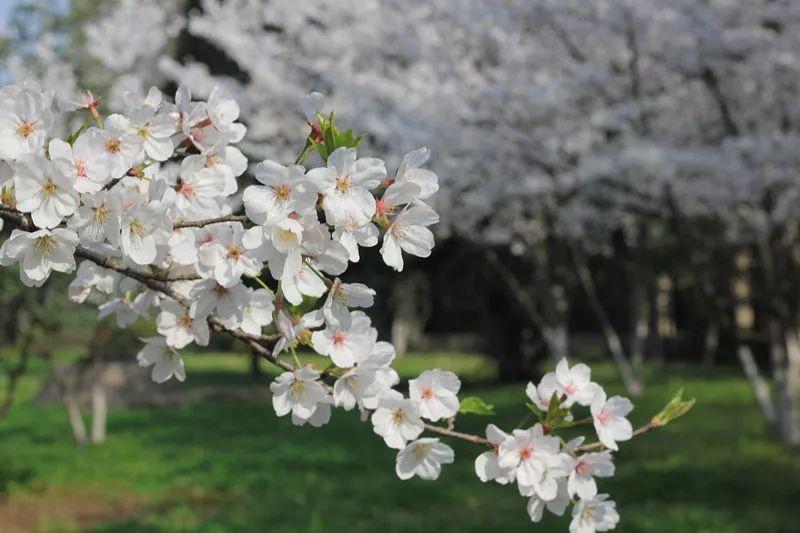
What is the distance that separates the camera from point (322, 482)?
27.6 feet

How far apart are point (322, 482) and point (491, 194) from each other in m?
3.08

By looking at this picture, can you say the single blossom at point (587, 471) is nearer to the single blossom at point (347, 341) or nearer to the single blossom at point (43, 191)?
the single blossom at point (347, 341)

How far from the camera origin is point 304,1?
959 cm

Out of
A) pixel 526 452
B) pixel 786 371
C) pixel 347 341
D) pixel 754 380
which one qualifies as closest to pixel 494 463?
pixel 526 452

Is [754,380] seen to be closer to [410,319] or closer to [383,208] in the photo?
[383,208]

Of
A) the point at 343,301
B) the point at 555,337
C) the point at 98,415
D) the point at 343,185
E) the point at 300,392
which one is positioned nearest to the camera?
the point at 343,185

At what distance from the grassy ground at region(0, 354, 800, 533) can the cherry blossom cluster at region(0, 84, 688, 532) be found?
4.94m

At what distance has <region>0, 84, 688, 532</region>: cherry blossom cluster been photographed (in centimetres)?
142

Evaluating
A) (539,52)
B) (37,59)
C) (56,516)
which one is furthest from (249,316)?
(37,59)

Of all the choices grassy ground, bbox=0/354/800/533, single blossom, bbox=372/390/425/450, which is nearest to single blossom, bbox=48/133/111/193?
single blossom, bbox=372/390/425/450

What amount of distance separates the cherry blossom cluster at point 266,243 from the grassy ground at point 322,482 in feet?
16.2

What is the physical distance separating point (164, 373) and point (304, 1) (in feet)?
27.0

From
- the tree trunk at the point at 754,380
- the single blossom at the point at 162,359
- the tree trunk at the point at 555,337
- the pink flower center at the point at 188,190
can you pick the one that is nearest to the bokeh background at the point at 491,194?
the tree trunk at the point at 754,380

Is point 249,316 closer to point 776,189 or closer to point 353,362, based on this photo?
point 353,362
